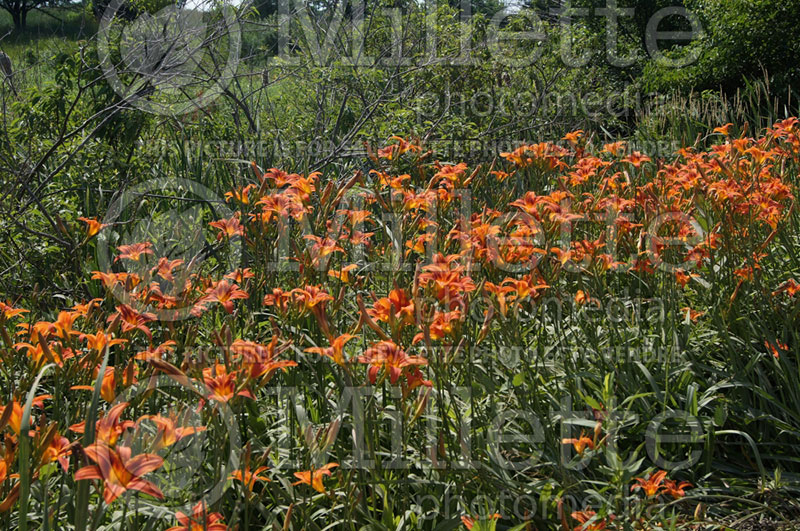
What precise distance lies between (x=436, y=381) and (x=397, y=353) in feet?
1.23

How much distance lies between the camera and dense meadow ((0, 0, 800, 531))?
1410 mm

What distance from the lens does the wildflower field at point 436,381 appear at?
4.52ft

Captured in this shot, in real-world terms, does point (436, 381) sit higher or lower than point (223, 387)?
lower

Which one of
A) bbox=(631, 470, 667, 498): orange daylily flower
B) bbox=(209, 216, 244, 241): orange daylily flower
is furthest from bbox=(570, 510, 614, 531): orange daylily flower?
bbox=(209, 216, 244, 241): orange daylily flower

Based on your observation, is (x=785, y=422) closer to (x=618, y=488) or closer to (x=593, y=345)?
(x=593, y=345)

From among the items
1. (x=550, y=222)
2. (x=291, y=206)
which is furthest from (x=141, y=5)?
(x=550, y=222)

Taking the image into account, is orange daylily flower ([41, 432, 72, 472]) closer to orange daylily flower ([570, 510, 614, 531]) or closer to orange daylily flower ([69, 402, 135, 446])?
orange daylily flower ([69, 402, 135, 446])

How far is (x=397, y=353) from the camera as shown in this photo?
1.38 metres

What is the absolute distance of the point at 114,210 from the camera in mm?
3471

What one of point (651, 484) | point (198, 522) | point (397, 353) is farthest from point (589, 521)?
point (198, 522)

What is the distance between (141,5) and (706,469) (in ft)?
14.1

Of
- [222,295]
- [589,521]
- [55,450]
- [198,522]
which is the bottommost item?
[589,521]

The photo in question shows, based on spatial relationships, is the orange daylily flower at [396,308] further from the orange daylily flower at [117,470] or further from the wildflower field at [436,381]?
the orange daylily flower at [117,470]

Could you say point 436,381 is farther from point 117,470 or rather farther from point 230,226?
point 230,226
